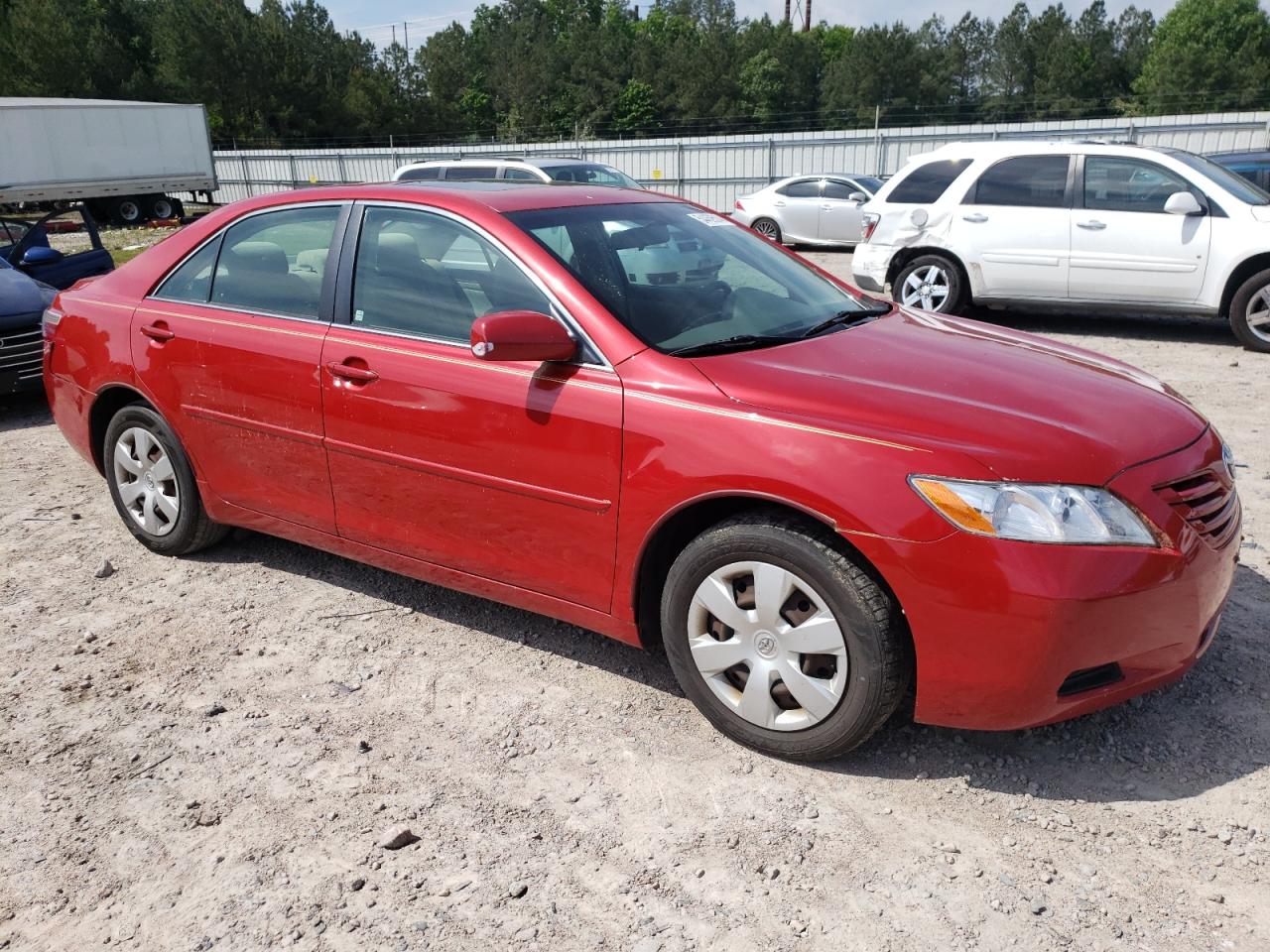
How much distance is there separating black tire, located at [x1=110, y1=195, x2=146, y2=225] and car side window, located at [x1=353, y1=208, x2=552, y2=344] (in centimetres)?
3055

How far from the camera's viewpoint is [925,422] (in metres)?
2.78

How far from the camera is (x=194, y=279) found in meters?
4.36

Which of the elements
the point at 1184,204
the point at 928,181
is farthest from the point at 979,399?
the point at 928,181

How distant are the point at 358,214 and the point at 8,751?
7.02 ft

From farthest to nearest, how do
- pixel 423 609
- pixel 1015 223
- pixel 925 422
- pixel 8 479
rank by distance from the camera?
pixel 1015 223 < pixel 8 479 < pixel 423 609 < pixel 925 422

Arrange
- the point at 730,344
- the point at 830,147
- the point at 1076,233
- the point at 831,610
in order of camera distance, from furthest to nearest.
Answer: the point at 830,147 < the point at 1076,233 < the point at 730,344 < the point at 831,610

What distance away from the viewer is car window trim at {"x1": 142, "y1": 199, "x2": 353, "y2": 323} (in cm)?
386

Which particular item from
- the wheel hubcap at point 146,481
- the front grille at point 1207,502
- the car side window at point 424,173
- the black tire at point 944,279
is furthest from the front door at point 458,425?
the car side window at point 424,173

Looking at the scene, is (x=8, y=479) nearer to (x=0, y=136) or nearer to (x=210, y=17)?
(x=0, y=136)

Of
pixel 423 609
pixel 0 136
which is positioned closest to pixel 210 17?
pixel 0 136

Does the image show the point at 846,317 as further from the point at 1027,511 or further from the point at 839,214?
the point at 839,214

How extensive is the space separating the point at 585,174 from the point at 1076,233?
26.1ft

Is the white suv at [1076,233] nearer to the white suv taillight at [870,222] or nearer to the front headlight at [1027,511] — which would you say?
the white suv taillight at [870,222]

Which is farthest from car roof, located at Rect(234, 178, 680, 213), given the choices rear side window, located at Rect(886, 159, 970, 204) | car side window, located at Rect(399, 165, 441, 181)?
car side window, located at Rect(399, 165, 441, 181)
